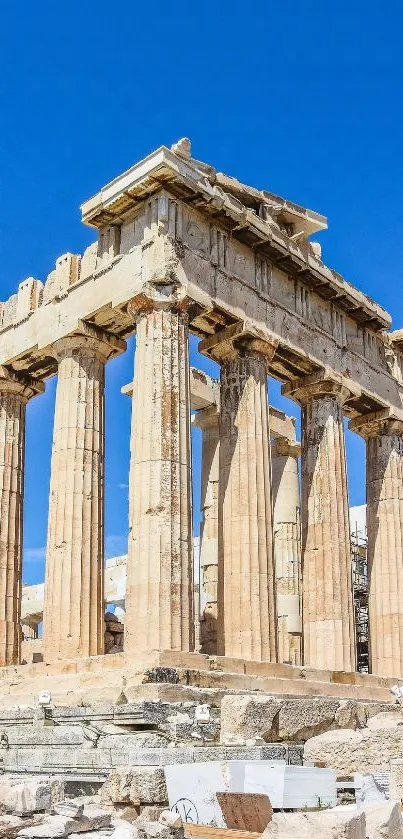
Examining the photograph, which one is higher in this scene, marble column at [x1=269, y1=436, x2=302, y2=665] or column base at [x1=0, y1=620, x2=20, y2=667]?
marble column at [x1=269, y1=436, x2=302, y2=665]

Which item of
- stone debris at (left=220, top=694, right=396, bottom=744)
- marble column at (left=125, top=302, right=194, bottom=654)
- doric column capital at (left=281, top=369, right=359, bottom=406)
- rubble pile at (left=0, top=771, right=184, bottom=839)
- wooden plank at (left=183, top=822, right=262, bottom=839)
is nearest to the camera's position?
wooden plank at (left=183, top=822, right=262, bottom=839)

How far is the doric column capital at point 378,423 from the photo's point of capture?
2790cm

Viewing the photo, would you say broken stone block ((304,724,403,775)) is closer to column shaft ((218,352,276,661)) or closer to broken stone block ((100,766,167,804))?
broken stone block ((100,766,167,804))

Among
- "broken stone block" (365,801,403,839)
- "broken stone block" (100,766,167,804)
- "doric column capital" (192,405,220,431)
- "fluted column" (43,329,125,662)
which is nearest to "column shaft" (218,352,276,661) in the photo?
"fluted column" (43,329,125,662)

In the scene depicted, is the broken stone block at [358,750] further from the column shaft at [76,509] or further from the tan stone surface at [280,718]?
the column shaft at [76,509]

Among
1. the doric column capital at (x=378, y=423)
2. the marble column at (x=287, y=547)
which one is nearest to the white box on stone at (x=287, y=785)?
the doric column capital at (x=378, y=423)

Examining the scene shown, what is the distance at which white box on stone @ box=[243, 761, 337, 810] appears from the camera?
31.6 ft

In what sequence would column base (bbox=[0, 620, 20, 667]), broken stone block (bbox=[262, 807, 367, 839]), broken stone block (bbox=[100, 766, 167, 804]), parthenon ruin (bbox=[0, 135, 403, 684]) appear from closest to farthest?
1. broken stone block (bbox=[262, 807, 367, 839])
2. broken stone block (bbox=[100, 766, 167, 804])
3. parthenon ruin (bbox=[0, 135, 403, 684])
4. column base (bbox=[0, 620, 20, 667])

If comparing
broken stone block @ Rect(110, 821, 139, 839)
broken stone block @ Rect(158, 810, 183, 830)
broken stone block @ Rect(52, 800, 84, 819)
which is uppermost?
broken stone block @ Rect(52, 800, 84, 819)

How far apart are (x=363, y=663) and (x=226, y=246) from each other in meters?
19.1

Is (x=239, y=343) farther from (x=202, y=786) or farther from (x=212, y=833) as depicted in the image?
(x=212, y=833)

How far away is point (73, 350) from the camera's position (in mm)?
22766

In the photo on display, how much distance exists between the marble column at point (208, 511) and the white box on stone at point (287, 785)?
671 inches

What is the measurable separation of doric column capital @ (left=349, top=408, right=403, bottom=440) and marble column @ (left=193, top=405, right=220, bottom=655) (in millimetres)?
3905
